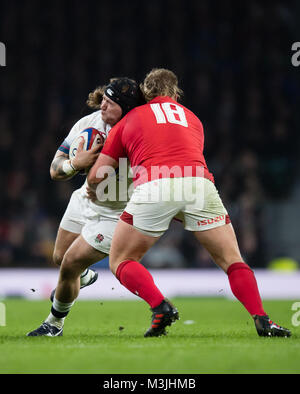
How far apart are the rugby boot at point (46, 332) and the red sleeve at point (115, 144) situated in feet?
4.82

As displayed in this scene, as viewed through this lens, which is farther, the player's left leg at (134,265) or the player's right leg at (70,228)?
the player's right leg at (70,228)

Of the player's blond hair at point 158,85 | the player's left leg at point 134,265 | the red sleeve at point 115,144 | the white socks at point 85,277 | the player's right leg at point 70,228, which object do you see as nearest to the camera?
the player's left leg at point 134,265

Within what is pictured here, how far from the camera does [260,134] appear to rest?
13977 millimetres

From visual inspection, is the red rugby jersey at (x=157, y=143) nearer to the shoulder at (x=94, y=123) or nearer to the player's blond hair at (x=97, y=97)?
the shoulder at (x=94, y=123)

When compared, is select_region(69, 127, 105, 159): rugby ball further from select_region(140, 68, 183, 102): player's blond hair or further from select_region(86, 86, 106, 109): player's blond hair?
select_region(140, 68, 183, 102): player's blond hair

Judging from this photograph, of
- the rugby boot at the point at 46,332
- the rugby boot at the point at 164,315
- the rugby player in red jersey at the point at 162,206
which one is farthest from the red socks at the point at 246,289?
the rugby boot at the point at 46,332

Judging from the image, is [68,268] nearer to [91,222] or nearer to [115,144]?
[91,222]

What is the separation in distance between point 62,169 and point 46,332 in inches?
49.0

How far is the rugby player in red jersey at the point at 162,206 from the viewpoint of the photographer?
457cm

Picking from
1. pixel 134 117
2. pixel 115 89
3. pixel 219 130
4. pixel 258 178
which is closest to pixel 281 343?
pixel 134 117

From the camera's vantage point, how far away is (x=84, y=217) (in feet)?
18.0

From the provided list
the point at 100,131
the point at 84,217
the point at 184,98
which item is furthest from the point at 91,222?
the point at 184,98

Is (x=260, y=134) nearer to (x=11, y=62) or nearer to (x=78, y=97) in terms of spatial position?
(x=78, y=97)

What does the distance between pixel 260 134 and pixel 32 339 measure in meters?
9.80
